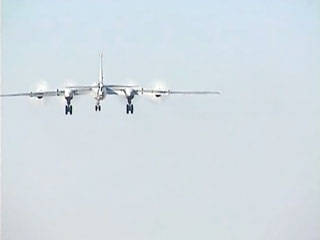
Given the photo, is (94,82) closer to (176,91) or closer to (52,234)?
(176,91)

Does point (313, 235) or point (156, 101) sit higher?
point (156, 101)

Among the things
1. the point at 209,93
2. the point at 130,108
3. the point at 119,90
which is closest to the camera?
the point at 119,90

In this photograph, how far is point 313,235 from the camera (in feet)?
23.7

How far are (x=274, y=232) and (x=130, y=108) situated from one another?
2622mm

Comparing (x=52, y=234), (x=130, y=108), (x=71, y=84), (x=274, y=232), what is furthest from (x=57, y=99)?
(x=274, y=232)

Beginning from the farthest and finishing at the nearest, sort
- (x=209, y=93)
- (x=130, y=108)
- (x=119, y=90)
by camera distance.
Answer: (x=209, y=93)
(x=130, y=108)
(x=119, y=90)

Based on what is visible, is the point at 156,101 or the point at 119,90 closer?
the point at 119,90

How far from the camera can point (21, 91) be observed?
724cm

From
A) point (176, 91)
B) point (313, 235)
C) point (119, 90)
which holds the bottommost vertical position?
point (313, 235)

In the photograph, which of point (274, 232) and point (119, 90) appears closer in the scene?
point (119, 90)

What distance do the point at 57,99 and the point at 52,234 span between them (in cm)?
189

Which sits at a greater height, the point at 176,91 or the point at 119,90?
the point at 176,91

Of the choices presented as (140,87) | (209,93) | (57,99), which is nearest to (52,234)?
(57,99)

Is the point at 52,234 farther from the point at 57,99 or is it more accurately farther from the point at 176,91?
the point at 176,91
